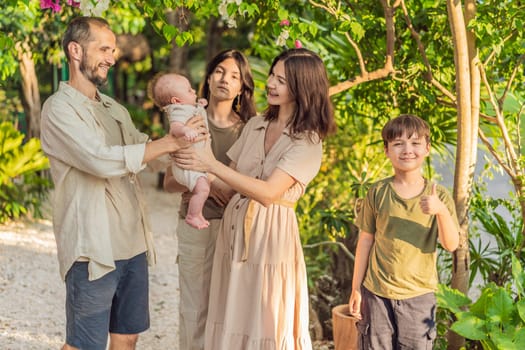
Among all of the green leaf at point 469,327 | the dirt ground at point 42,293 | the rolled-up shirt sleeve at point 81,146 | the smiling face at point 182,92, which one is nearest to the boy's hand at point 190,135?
the rolled-up shirt sleeve at point 81,146

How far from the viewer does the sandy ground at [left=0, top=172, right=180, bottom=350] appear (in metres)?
5.18

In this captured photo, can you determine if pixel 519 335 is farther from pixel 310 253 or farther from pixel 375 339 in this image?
pixel 310 253

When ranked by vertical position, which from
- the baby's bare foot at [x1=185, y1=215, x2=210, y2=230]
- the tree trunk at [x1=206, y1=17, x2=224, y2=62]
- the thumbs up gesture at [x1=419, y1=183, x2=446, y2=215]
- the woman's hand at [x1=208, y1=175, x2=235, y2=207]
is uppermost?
the tree trunk at [x1=206, y1=17, x2=224, y2=62]

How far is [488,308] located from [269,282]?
3.21 feet

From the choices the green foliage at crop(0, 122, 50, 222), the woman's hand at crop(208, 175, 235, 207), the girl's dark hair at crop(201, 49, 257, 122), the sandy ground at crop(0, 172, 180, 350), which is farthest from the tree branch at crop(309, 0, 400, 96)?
the green foliage at crop(0, 122, 50, 222)

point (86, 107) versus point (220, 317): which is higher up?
point (86, 107)

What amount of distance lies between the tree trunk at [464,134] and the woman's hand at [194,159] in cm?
152

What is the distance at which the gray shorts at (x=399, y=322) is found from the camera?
2.98 meters

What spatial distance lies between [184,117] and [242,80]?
23.9 inches

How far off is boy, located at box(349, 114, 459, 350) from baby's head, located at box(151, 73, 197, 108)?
80cm

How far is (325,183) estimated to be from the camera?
6.04 meters

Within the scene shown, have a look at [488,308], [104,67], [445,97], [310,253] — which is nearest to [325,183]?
[310,253]

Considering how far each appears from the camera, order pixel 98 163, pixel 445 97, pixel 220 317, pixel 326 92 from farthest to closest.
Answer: pixel 445 97 → pixel 220 317 → pixel 326 92 → pixel 98 163

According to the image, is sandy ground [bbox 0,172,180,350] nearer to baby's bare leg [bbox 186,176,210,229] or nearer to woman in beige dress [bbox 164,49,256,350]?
woman in beige dress [bbox 164,49,256,350]
